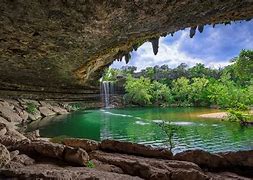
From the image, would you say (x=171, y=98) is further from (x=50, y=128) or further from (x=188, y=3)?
(x=188, y=3)

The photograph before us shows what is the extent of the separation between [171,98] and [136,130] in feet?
106

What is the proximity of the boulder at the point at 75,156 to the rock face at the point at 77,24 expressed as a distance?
235 centimetres

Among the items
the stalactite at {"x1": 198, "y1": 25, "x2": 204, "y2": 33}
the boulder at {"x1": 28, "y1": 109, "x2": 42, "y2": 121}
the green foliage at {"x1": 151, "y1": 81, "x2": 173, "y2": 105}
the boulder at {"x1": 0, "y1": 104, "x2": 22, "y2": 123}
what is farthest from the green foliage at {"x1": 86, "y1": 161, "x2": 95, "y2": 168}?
the green foliage at {"x1": 151, "y1": 81, "x2": 173, "y2": 105}

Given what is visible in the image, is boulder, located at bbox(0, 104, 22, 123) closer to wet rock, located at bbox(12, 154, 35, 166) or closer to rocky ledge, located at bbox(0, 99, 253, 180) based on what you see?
rocky ledge, located at bbox(0, 99, 253, 180)

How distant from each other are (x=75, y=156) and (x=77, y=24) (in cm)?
392

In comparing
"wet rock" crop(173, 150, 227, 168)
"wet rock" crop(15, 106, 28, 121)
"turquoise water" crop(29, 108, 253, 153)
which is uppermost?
"wet rock" crop(173, 150, 227, 168)

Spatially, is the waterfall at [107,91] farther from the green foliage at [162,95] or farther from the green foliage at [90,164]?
the green foliage at [90,164]

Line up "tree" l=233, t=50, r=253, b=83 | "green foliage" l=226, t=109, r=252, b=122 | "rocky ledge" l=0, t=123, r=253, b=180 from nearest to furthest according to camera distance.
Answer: "rocky ledge" l=0, t=123, r=253, b=180, "tree" l=233, t=50, r=253, b=83, "green foliage" l=226, t=109, r=252, b=122

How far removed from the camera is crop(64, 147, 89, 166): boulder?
7727mm

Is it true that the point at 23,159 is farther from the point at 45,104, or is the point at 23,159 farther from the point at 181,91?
the point at 181,91

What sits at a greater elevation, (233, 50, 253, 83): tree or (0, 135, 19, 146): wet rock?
(233, 50, 253, 83): tree

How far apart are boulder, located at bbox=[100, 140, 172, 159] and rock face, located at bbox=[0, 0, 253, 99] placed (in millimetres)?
2737

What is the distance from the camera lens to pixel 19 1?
12.8 feet

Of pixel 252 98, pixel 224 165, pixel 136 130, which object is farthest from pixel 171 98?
pixel 224 165
